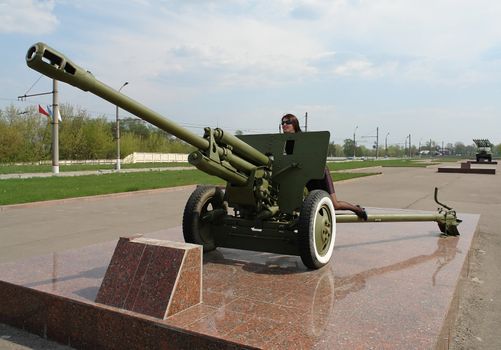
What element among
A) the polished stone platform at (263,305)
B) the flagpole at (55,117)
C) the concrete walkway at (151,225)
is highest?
the flagpole at (55,117)

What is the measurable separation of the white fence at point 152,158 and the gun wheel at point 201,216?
52.5 meters

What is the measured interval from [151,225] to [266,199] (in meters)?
4.69

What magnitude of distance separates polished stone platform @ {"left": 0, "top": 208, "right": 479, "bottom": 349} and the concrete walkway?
0.95ft

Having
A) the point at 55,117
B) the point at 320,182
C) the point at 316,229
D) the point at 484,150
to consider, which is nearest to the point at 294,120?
the point at 320,182

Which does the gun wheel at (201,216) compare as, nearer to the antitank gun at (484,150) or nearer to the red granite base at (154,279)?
the red granite base at (154,279)

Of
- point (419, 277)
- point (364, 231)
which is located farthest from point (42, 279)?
point (364, 231)

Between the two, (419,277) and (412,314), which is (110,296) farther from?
(419,277)

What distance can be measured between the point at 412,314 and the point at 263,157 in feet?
7.05

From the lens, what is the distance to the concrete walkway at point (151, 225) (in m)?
4.03

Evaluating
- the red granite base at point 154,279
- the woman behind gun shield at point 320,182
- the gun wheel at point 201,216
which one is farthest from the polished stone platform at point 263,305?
the woman behind gun shield at point 320,182

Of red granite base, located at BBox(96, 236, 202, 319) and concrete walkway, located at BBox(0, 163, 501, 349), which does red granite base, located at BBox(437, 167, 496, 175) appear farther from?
red granite base, located at BBox(96, 236, 202, 319)

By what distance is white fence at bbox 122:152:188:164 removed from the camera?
58500 mm

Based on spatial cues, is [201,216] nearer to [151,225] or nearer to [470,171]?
[151,225]

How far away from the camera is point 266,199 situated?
193 inches
